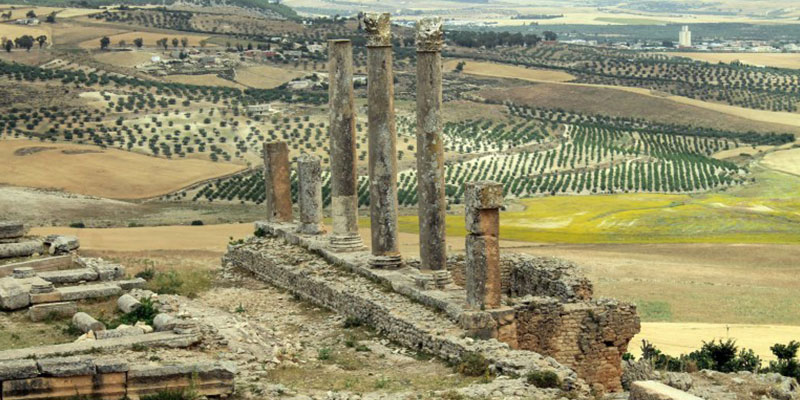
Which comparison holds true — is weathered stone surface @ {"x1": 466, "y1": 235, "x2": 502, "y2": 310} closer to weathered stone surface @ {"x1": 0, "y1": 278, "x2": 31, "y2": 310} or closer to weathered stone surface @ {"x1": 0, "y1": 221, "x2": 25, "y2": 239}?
weathered stone surface @ {"x1": 0, "y1": 278, "x2": 31, "y2": 310}

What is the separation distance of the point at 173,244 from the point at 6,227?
18268 millimetres

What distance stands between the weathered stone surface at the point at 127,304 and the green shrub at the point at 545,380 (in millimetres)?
9833

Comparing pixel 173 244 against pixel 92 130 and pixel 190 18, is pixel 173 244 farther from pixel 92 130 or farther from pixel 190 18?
pixel 190 18

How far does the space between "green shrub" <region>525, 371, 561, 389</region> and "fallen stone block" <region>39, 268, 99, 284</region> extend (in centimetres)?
1405

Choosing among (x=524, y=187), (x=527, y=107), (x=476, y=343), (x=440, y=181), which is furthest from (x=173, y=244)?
(x=527, y=107)

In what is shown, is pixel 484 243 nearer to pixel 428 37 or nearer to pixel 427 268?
pixel 427 268

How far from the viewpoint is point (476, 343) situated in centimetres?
2802

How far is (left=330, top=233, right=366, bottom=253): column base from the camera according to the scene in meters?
38.2

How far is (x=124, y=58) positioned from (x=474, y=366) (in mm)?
105927

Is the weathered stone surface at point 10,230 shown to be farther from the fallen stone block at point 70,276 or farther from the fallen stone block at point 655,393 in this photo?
the fallen stone block at point 655,393

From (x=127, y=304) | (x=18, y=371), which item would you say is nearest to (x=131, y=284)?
(x=127, y=304)

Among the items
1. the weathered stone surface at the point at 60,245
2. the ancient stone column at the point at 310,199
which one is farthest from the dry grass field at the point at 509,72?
the weathered stone surface at the point at 60,245

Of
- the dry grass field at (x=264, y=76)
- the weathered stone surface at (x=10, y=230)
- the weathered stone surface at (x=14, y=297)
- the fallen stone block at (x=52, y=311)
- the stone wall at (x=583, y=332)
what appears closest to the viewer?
the stone wall at (x=583, y=332)

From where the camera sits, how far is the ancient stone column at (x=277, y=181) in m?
42.5
